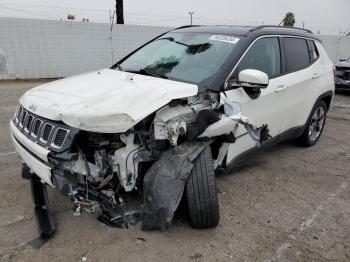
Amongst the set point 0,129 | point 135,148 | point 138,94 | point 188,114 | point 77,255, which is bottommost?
point 0,129

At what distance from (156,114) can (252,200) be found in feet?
5.21

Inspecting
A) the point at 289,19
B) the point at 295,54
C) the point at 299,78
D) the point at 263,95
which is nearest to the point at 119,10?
the point at 295,54

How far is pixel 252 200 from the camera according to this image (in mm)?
4008

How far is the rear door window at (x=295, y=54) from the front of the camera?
4816mm

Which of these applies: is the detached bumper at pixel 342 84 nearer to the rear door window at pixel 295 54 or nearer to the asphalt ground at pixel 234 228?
the rear door window at pixel 295 54

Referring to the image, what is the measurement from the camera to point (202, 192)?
3.23 metres

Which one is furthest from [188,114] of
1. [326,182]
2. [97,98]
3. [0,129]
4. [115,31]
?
[115,31]

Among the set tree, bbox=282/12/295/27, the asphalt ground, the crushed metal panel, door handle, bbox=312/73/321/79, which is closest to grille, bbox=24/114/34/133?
the asphalt ground

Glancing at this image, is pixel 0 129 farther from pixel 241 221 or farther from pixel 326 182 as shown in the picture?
pixel 326 182

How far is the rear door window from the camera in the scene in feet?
15.8

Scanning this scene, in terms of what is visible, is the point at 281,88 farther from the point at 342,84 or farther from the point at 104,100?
the point at 342,84

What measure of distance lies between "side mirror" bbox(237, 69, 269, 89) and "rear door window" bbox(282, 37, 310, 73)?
1.25 meters

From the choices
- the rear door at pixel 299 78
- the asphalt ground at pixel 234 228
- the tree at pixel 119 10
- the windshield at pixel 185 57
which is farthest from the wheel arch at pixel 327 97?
the tree at pixel 119 10

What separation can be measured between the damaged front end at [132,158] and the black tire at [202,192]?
0.08 metres
